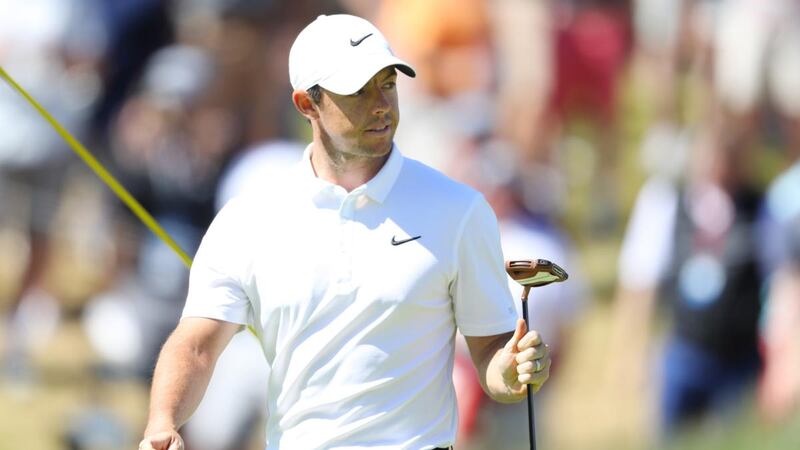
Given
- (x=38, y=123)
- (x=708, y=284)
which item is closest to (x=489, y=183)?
(x=708, y=284)

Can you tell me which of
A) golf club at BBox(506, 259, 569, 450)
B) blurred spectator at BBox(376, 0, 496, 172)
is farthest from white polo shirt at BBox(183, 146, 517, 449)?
blurred spectator at BBox(376, 0, 496, 172)

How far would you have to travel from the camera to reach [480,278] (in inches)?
198

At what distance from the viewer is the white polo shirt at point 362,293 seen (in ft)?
16.3

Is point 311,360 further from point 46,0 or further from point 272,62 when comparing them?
point 46,0

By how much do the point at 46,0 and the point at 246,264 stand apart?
287 inches

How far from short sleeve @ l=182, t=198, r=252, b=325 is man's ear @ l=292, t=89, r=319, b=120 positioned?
327 millimetres

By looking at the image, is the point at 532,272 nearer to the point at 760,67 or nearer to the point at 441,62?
the point at 760,67

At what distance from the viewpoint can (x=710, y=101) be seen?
1093 centimetres

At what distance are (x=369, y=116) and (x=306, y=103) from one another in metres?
0.26

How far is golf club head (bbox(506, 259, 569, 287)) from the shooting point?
486cm

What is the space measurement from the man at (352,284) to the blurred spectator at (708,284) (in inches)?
214

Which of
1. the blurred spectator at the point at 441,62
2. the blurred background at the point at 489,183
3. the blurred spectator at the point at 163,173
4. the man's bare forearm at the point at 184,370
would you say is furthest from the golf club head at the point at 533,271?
the blurred spectator at the point at 441,62

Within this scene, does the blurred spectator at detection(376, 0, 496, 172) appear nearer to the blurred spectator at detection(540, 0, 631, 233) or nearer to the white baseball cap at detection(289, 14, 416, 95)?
the blurred spectator at detection(540, 0, 631, 233)

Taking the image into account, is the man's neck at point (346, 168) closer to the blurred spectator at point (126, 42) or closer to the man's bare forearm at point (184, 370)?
the man's bare forearm at point (184, 370)
